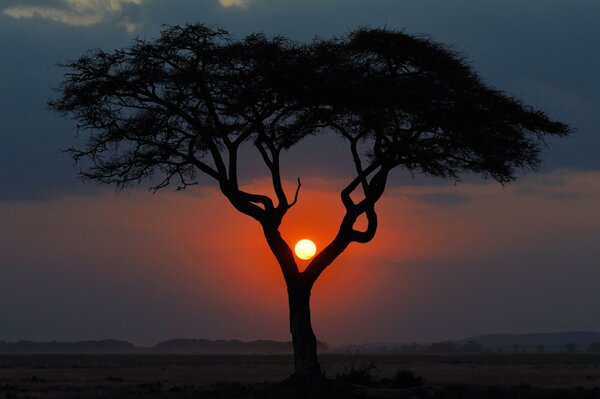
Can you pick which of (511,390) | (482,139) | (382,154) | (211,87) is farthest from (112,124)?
(511,390)

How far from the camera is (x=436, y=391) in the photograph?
29.8 meters

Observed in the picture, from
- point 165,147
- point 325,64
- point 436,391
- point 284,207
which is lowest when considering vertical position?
point 436,391

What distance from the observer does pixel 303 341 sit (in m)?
30.1

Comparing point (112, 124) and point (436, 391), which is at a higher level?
point (112, 124)

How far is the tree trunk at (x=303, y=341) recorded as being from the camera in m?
29.4

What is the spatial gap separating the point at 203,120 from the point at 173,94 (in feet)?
4.00

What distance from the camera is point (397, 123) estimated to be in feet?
104

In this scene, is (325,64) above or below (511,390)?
above

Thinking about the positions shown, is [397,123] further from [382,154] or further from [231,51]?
[231,51]

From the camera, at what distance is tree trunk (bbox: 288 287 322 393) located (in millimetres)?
29391

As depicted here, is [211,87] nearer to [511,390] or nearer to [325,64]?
[325,64]

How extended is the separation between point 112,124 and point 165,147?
1.77m

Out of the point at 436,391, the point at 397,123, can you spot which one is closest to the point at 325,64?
the point at 397,123

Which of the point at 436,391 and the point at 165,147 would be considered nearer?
the point at 436,391
